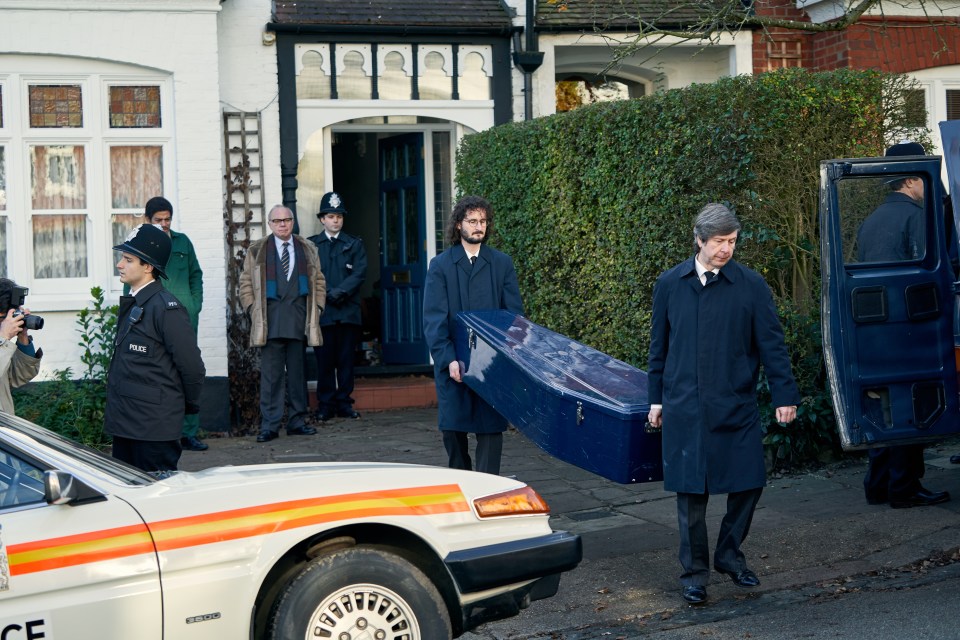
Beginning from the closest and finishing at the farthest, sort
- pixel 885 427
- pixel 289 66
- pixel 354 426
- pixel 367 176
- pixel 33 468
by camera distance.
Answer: pixel 33 468, pixel 885 427, pixel 354 426, pixel 289 66, pixel 367 176

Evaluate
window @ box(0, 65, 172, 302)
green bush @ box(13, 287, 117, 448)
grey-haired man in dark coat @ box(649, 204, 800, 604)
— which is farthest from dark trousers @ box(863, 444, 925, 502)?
window @ box(0, 65, 172, 302)

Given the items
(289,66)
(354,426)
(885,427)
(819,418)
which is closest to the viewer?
(885,427)

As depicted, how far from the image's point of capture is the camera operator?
6.57m

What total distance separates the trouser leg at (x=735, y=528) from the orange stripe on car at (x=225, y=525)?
76.0 inches

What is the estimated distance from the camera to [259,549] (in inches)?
179

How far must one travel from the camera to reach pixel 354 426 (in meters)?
12.4

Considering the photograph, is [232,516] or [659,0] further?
[659,0]

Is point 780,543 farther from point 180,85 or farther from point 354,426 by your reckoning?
point 180,85

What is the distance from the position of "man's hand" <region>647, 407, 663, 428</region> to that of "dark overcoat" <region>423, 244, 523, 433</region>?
154 centimetres

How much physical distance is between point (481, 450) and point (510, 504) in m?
2.59

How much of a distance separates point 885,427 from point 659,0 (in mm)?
7011

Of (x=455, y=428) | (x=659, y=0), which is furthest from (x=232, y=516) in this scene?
(x=659, y=0)

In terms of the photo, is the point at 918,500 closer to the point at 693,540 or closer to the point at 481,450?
the point at 693,540

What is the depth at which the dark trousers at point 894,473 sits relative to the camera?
306 inches
